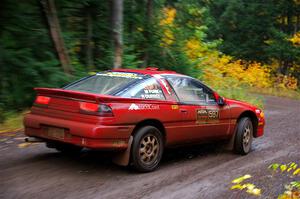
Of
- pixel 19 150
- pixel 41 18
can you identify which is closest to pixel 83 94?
pixel 19 150

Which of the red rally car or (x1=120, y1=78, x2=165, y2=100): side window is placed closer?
the red rally car

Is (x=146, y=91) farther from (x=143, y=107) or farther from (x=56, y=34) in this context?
(x=56, y=34)

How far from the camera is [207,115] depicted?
25.6ft

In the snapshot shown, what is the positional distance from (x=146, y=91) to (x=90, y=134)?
1.34 meters

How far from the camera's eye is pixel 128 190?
572 centimetres

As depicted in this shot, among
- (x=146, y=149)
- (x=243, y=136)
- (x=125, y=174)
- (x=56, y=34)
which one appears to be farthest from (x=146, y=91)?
(x=56, y=34)

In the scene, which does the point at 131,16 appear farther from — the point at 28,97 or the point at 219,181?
the point at 219,181

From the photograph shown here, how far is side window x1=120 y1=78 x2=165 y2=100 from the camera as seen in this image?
6.64 metres

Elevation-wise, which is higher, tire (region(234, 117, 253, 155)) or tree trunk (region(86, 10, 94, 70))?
tree trunk (region(86, 10, 94, 70))

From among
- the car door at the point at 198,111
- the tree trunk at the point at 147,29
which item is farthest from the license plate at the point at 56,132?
the tree trunk at the point at 147,29

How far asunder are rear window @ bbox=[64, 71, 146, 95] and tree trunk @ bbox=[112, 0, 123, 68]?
19.8ft

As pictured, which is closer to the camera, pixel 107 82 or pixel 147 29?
pixel 107 82

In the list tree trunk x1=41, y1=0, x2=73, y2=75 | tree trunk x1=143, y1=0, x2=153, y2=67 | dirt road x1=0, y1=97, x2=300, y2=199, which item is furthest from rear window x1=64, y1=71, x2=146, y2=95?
tree trunk x1=143, y1=0, x2=153, y2=67

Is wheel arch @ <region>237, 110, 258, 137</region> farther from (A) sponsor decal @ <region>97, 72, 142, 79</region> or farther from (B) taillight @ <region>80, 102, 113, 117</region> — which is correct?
(B) taillight @ <region>80, 102, 113, 117</region>
